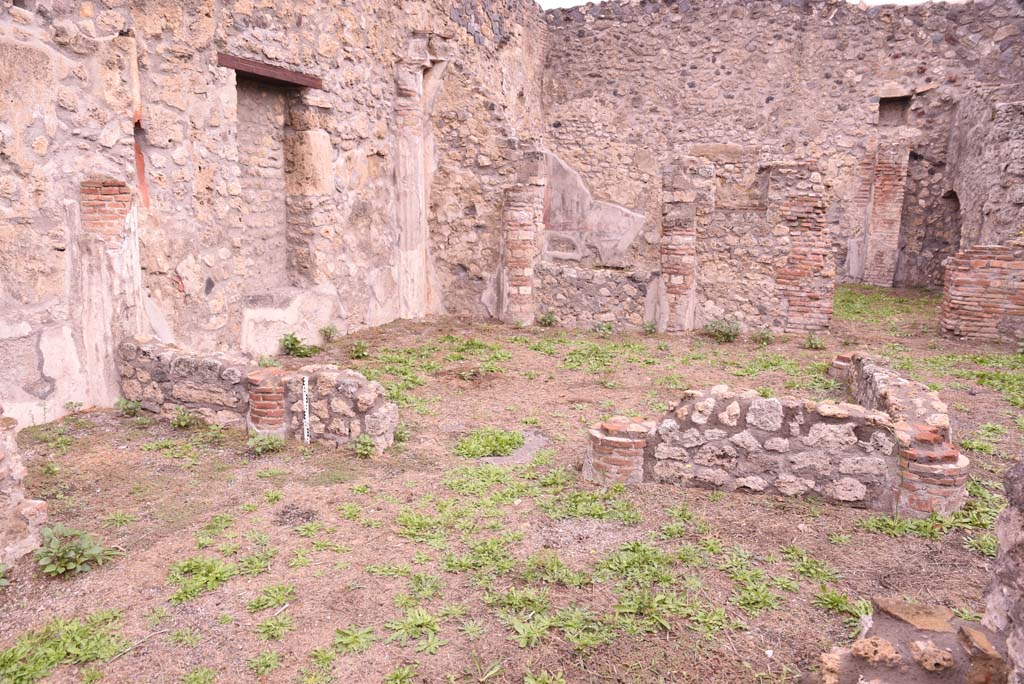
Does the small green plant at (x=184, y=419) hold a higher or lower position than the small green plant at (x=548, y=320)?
lower

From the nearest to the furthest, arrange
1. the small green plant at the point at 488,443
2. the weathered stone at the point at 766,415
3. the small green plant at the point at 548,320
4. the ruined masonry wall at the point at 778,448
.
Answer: the ruined masonry wall at the point at 778,448 → the weathered stone at the point at 766,415 → the small green plant at the point at 488,443 → the small green plant at the point at 548,320

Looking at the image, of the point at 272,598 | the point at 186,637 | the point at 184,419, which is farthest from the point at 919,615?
the point at 184,419

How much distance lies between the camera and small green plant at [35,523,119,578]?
3516mm

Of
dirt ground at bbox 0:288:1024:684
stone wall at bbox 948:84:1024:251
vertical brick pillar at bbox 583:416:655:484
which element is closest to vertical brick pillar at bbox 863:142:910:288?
stone wall at bbox 948:84:1024:251

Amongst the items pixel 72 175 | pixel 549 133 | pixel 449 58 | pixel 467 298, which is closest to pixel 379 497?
pixel 72 175

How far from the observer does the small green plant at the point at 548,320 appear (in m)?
10.0

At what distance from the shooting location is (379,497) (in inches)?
175

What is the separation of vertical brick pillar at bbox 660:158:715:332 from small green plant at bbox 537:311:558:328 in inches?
65.4

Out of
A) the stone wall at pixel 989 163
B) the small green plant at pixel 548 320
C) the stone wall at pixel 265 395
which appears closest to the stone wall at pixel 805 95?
the stone wall at pixel 989 163

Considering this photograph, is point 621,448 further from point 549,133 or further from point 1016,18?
point 1016,18

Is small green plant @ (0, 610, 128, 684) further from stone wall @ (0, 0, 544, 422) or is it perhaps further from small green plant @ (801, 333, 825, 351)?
small green plant @ (801, 333, 825, 351)

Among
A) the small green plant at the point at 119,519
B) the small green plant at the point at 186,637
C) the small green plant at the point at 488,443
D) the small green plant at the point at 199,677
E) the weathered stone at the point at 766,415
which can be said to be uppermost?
the weathered stone at the point at 766,415

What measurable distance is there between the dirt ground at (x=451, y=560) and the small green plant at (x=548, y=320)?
392 centimetres

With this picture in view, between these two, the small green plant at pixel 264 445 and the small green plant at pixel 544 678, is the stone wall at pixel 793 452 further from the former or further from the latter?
the small green plant at pixel 264 445
